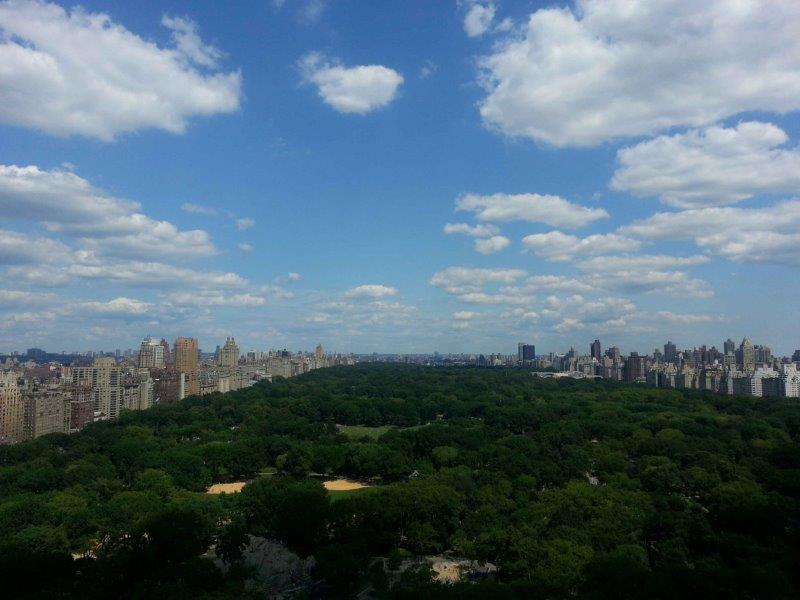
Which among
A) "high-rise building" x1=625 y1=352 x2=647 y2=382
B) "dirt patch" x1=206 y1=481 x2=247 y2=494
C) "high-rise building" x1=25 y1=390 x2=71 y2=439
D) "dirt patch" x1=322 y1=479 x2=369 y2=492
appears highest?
"high-rise building" x1=625 y1=352 x2=647 y2=382

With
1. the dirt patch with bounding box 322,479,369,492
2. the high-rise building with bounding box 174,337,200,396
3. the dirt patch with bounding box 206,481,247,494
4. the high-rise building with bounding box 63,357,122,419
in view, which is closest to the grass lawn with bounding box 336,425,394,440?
the dirt patch with bounding box 322,479,369,492

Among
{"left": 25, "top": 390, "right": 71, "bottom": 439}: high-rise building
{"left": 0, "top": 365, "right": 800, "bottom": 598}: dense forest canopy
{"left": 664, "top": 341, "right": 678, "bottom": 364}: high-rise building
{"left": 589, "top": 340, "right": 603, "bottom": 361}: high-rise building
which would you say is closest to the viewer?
{"left": 0, "top": 365, "right": 800, "bottom": 598}: dense forest canopy

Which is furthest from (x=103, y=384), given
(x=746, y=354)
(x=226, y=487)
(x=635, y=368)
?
(x=746, y=354)

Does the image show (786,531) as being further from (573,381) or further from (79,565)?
(573,381)

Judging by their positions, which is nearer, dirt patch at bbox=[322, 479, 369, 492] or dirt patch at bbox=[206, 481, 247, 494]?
dirt patch at bbox=[322, 479, 369, 492]

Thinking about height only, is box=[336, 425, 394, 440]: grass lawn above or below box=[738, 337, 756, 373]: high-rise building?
below

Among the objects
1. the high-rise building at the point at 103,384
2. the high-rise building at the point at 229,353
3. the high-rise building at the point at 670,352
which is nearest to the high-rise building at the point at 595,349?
the high-rise building at the point at 670,352

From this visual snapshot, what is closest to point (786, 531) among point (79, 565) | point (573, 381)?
point (79, 565)

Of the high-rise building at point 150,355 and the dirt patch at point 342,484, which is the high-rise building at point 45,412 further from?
the high-rise building at point 150,355

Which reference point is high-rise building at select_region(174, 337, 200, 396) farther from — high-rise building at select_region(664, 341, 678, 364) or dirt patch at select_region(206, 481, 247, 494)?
high-rise building at select_region(664, 341, 678, 364)
